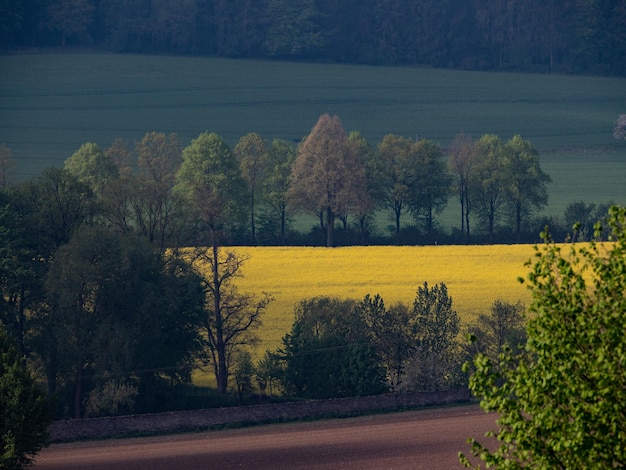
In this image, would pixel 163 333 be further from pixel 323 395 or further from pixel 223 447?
pixel 223 447

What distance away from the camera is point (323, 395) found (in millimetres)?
46344

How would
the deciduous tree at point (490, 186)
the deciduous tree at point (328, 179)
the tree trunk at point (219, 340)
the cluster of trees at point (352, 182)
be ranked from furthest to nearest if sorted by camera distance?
the deciduous tree at point (490, 186) < the cluster of trees at point (352, 182) < the deciduous tree at point (328, 179) < the tree trunk at point (219, 340)

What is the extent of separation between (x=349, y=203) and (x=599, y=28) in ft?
218

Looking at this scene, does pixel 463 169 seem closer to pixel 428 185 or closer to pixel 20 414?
pixel 428 185

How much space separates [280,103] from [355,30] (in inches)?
591

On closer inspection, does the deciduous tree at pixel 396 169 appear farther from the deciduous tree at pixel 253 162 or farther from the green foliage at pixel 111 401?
the green foliage at pixel 111 401

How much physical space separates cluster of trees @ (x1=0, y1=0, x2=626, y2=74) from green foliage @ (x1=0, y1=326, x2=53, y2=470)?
11194 centimetres

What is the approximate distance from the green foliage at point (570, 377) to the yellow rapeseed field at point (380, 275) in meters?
37.7

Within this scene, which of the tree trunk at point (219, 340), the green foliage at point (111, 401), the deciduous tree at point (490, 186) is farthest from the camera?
the deciduous tree at point (490, 186)

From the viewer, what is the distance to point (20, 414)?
101ft

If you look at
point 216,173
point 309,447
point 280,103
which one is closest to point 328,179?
point 216,173

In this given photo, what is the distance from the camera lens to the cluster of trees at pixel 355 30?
→ 137 metres

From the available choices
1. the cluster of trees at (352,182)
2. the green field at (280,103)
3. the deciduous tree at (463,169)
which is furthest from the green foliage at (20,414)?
the green field at (280,103)

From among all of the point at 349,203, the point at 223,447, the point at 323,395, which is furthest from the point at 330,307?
the point at 349,203
